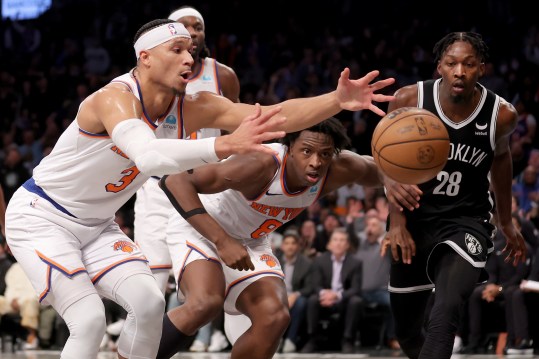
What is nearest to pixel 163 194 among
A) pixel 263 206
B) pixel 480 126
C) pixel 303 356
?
pixel 263 206

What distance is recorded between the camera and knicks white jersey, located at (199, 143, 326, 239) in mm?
5715

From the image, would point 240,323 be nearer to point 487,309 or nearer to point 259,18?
point 487,309

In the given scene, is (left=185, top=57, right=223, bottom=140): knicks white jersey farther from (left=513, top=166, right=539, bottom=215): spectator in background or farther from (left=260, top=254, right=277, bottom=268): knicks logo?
(left=513, top=166, right=539, bottom=215): spectator in background

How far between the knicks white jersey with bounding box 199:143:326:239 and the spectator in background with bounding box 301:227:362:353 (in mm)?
4465

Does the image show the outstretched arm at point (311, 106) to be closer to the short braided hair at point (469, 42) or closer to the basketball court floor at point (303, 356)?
the short braided hair at point (469, 42)

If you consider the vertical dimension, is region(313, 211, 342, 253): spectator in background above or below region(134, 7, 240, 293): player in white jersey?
below

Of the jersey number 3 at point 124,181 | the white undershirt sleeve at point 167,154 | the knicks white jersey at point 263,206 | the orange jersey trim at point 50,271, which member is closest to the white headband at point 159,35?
the jersey number 3 at point 124,181

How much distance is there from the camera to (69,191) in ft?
16.5

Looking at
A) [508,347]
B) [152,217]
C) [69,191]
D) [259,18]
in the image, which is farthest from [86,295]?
[259,18]

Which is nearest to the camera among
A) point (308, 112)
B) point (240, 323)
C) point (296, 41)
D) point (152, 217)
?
point (308, 112)

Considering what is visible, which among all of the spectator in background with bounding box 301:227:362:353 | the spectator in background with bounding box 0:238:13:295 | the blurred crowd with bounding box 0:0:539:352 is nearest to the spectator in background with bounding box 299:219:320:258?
the blurred crowd with bounding box 0:0:539:352

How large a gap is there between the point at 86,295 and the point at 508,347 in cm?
581

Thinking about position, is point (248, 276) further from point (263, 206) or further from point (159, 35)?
point (159, 35)

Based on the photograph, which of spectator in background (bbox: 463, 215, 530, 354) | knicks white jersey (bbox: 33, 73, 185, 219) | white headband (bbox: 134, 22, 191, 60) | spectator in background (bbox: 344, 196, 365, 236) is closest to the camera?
knicks white jersey (bbox: 33, 73, 185, 219)
